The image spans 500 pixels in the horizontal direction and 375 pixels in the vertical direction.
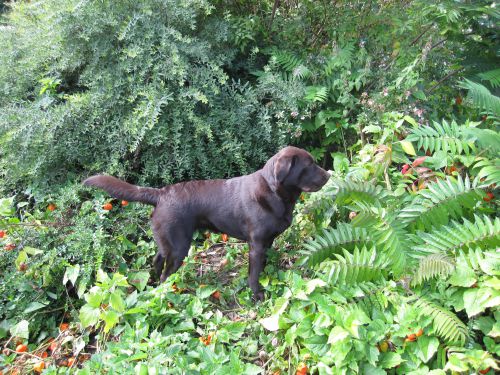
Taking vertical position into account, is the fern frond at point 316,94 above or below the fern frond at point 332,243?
above

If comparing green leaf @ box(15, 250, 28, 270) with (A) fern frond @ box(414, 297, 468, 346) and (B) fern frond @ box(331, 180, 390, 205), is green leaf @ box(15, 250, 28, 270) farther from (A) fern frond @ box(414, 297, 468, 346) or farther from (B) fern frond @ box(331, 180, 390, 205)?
(A) fern frond @ box(414, 297, 468, 346)

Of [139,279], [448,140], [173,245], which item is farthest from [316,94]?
[139,279]

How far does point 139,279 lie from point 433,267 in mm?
2306

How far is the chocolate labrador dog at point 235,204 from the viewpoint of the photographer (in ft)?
10.9

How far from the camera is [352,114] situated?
4848 mm

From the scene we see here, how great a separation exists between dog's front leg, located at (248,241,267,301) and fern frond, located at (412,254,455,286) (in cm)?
122

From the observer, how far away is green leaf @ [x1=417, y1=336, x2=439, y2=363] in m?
2.44

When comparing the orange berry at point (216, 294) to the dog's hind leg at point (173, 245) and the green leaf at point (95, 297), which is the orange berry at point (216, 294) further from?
→ the green leaf at point (95, 297)

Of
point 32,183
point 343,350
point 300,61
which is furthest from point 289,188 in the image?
point 32,183

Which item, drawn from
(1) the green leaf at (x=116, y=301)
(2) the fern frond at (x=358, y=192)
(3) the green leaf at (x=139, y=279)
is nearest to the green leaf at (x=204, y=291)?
(3) the green leaf at (x=139, y=279)

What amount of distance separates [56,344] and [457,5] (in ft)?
14.0

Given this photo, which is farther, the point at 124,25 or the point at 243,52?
the point at 243,52

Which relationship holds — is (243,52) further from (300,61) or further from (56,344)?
(56,344)

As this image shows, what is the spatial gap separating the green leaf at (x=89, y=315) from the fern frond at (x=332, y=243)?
146 centimetres
